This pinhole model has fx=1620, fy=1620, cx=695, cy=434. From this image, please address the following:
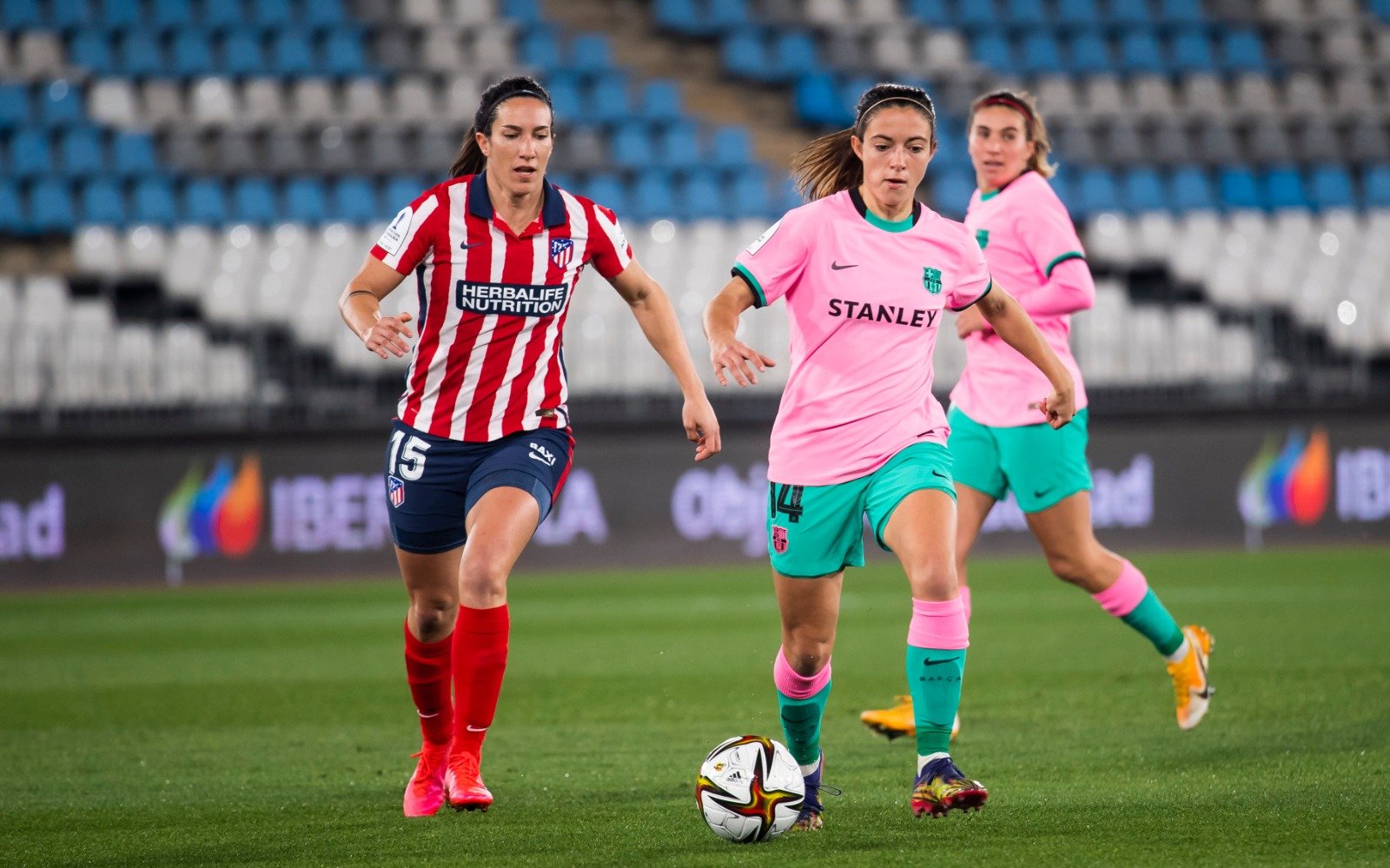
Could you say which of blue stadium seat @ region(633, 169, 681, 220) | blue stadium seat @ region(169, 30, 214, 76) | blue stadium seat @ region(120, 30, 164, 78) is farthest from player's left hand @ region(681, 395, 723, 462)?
blue stadium seat @ region(120, 30, 164, 78)

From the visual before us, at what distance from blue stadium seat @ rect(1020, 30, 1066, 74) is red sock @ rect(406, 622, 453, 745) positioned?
17.0 meters

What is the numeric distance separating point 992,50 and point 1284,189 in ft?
→ 13.2

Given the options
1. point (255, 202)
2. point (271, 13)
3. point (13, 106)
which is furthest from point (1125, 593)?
point (271, 13)

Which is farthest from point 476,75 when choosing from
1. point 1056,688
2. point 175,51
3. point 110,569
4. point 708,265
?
point 1056,688

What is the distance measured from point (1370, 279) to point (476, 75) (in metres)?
10.5

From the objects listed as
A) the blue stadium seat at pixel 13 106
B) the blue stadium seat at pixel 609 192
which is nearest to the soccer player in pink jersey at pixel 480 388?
the blue stadium seat at pixel 609 192

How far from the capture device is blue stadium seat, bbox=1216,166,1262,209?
19.9 metres

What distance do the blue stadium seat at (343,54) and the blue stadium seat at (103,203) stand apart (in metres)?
2.98

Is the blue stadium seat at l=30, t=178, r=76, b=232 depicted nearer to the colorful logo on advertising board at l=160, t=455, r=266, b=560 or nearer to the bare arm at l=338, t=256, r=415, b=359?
the colorful logo on advertising board at l=160, t=455, r=266, b=560

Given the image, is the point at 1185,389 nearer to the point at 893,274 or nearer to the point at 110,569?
the point at 110,569

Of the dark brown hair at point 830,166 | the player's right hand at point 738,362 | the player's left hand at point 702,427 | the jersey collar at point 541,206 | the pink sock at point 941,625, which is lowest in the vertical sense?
the pink sock at point 941,625

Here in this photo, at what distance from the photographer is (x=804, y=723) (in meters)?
4.82

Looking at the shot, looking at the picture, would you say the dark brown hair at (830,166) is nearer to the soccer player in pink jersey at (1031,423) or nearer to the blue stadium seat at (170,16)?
the soccer player in pink jersey at (1031,423)

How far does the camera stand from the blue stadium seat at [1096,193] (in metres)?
19.3
